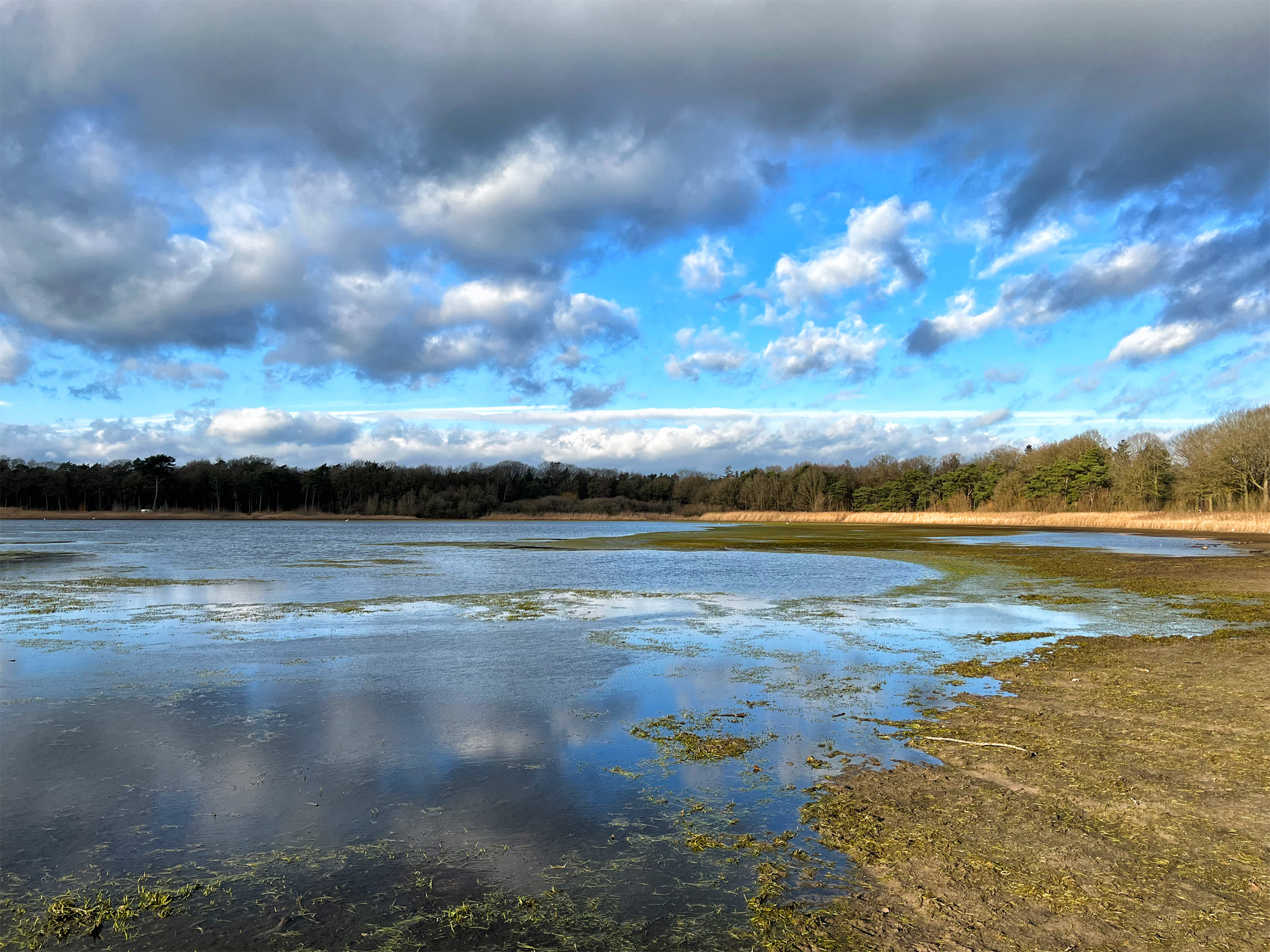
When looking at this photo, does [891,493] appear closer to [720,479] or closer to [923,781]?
[720,479]

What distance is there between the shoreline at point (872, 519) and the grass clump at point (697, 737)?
6320 cm

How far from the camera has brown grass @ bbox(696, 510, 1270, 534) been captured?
61438 mm

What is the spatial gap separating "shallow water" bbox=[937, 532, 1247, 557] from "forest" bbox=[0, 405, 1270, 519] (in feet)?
87.5

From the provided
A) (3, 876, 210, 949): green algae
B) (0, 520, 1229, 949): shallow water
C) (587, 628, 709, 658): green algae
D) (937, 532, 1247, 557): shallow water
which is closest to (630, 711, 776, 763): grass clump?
(0, 520, 1229, 949): shallow water

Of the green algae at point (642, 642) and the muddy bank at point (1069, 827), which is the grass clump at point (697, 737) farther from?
the green algae at point (642, 642)

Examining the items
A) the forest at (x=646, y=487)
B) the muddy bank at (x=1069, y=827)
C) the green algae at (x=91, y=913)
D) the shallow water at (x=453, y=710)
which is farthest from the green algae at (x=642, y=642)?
the forest at (x=646, y=487)

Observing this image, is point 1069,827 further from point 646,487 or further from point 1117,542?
point 646,487

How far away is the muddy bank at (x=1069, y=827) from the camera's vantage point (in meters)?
4.05

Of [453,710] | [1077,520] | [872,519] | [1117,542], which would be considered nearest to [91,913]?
[453,710]

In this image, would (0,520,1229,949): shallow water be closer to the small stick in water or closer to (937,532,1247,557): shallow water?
the small stick in water

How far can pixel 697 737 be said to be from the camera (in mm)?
7531

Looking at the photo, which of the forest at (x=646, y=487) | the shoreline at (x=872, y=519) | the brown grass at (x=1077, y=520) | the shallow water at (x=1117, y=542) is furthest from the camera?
the forest at (x=646, y=487)

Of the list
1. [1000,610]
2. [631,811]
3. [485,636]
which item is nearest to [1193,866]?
[631,811]

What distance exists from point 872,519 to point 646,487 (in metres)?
67.7
